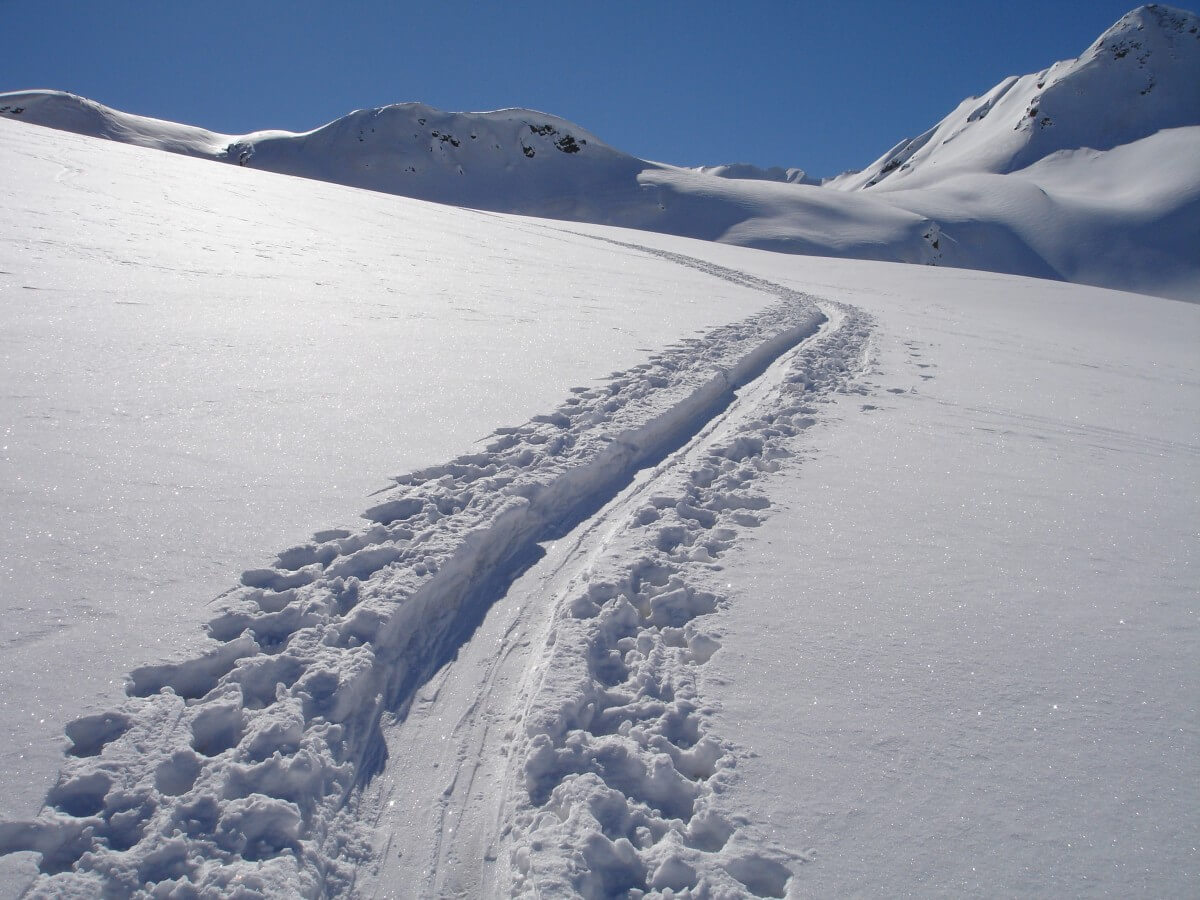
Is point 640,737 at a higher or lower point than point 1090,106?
lower

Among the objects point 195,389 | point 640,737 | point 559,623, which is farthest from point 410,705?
point 195,389

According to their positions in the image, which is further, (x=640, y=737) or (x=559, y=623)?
(x=559, y=623)

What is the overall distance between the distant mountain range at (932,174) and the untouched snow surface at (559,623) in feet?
139

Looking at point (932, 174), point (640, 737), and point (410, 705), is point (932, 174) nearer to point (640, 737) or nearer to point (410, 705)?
point (640, 737)

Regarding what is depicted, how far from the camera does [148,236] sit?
32.6 ft

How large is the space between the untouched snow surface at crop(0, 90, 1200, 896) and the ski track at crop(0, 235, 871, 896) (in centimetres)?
1

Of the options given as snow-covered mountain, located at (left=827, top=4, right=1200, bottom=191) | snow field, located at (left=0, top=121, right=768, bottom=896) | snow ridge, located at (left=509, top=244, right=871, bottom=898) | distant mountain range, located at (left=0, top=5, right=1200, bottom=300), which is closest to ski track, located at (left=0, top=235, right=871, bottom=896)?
snow ridge, located at (left=509, top=244, right=871, bottom=898)

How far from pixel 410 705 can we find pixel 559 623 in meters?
0.75

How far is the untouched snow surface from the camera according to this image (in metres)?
2.27

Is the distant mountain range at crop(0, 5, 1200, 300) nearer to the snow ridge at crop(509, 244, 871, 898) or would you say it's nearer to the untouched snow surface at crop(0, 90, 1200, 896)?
the untouched snow surface at crop(0, 90, 1200, 896)

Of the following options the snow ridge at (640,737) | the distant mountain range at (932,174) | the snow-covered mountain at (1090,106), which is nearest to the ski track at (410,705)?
the snow ridge at (640,737)

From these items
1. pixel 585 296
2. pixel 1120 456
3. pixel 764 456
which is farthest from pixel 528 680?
pixel 585 296

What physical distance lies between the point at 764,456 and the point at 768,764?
3.16 m

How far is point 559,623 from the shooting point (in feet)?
11.0
